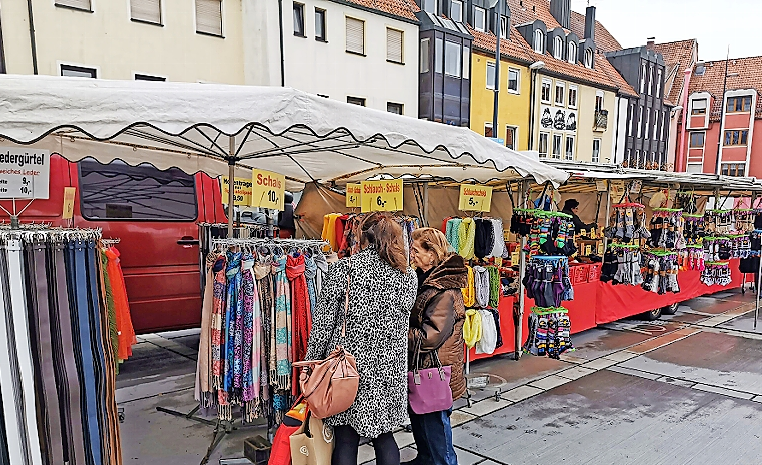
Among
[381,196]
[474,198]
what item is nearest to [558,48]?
[474,198]

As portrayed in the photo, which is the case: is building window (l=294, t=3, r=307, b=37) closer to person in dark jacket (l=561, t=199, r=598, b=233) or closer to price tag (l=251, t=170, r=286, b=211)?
person in dark jacket (l=561, t=199, r=598, b=233)

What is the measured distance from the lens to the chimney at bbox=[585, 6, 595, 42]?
31.4 meters

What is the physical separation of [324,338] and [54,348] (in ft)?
4.41

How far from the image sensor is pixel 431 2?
69.9 feet

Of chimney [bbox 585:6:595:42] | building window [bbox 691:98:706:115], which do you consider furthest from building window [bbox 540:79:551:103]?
building window [bbox 691:98:706:115]

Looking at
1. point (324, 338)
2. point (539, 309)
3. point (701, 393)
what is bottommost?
point (701, 393)

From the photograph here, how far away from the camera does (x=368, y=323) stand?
295 cm

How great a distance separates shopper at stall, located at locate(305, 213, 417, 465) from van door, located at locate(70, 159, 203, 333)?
12.5 feet

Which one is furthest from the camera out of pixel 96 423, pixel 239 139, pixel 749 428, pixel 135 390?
pixel 135 390

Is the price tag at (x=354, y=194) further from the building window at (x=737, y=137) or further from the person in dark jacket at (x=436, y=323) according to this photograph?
the building window at (x=737, y=137)

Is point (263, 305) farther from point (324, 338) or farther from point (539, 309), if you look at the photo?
point (539, 309)

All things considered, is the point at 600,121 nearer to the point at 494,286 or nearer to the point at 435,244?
the point at 494,286

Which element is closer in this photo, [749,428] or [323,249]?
[323,249]

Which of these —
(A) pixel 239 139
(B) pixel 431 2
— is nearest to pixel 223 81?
(B) pixel 431 2
